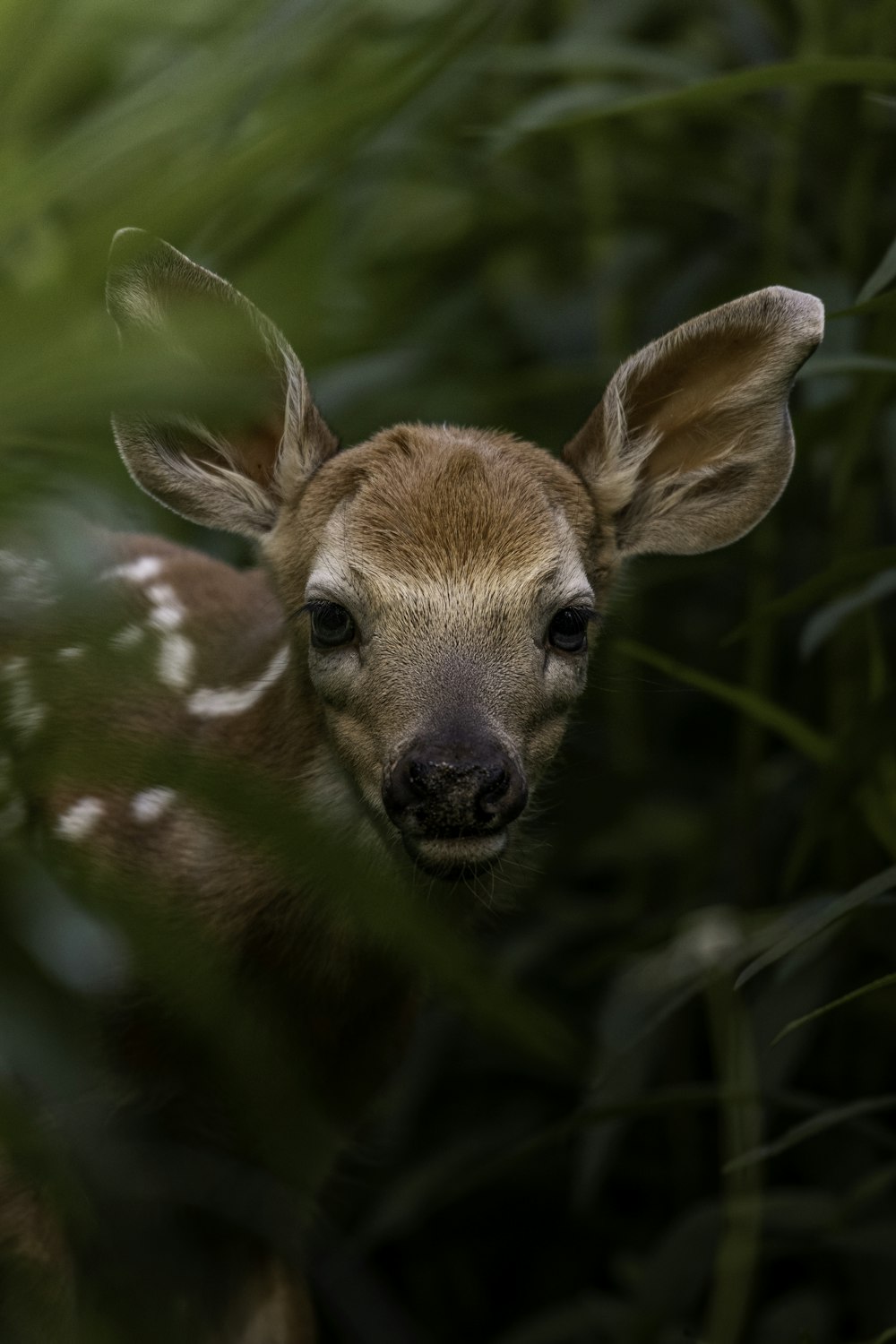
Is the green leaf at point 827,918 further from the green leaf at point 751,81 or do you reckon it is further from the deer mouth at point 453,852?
the green leaf at point 751,81

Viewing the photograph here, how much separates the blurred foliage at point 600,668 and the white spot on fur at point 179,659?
269 millimetres

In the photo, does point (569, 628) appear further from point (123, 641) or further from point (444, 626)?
point (123, 641)

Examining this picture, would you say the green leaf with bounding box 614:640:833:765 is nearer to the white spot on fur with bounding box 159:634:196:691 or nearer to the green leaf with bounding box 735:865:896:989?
the green leaf with bounding box 735:865:896:989

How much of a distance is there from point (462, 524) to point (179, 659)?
1.81 feet

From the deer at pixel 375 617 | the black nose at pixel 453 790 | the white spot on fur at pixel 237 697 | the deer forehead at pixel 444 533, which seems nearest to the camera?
the black nose at pixel 453 790

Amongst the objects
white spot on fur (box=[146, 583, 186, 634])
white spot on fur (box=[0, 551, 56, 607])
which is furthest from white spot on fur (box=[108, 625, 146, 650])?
white spot on fur (box=[146, 583, 186, 634])

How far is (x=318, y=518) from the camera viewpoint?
7.91 feet

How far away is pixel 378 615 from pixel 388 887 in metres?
1.42

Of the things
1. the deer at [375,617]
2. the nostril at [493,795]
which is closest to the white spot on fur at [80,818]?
the deer at [375,617]

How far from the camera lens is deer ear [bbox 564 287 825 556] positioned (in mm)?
2393

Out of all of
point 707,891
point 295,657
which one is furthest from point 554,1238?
point 295,657

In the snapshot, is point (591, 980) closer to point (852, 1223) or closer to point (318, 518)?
point (852, 1223)

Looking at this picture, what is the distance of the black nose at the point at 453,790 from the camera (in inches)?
75.9

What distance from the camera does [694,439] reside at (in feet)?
8.66
